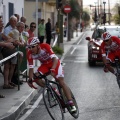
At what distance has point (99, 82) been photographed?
1653cm

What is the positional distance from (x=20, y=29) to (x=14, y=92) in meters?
2.67

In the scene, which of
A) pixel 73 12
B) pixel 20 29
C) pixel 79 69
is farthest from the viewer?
pixel 73 12

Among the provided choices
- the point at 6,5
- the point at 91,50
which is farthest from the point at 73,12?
the point at 91,50

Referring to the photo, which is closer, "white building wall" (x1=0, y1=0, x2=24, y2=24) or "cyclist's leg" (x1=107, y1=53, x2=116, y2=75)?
"cyclist's leg" (x1=107, y1=53, x2=116, y2=75)

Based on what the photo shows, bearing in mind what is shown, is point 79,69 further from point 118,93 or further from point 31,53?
point 31,53

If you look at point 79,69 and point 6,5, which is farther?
point 6,5

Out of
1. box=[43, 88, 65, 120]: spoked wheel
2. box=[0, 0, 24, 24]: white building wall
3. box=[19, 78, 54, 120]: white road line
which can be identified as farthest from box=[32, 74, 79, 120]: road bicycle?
box=[0, 0, 24, 24]: white building wall

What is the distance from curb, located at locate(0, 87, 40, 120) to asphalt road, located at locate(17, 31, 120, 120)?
8.7 inches

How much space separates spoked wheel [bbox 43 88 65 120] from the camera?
959cm

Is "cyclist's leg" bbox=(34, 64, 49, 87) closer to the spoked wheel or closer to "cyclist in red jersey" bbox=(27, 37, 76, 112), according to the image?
"cyclist in red jersey" bbox=(27, 37, 76, 112)

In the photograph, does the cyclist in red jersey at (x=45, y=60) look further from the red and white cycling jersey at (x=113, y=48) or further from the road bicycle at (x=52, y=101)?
the red and white cycling jersey at (x=113, y=48)

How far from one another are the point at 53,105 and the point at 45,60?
933mm

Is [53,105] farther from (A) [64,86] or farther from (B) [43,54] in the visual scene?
(B) [43,54]

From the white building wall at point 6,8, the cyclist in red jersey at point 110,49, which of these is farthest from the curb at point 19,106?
the white building wall at point 6,8
